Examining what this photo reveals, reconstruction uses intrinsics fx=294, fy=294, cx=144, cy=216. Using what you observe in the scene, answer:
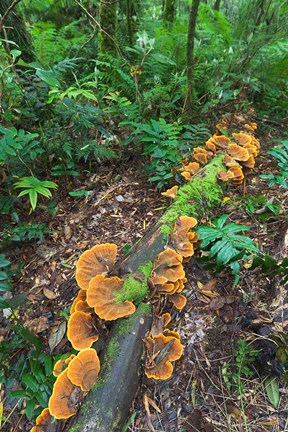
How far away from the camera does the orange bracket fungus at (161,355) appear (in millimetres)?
2146

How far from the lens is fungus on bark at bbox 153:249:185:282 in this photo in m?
2.48

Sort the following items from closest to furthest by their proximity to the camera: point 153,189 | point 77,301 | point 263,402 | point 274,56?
point 263,402 < point 77,301 < point 153,189 < point 274,56

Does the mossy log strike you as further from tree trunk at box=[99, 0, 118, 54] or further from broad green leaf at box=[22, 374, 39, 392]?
tree trunk at box=[99, 0, 118, 54]

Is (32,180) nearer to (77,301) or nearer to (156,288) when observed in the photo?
(77,301)

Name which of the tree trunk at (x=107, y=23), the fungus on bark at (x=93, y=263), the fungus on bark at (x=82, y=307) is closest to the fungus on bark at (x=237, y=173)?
the fungus on bark at (x=93, y=263)

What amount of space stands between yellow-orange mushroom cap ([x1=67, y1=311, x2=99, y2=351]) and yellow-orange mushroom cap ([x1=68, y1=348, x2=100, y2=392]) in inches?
5.9

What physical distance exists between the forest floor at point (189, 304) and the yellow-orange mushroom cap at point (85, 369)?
1.42 feet

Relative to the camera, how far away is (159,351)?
221cm

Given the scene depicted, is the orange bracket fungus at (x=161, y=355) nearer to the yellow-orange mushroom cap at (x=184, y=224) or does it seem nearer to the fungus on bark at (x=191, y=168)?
the yellow-orange mushroom cap at (x=184, y=224)

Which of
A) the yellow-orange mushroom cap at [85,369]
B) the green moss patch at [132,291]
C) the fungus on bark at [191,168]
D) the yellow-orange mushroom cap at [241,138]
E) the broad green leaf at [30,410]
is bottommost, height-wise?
the broad green leaf at [30,410]

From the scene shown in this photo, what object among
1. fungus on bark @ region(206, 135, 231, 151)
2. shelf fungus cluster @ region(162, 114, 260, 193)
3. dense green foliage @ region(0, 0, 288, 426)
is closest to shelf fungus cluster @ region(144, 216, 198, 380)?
dense green foliage @ region(0, 0, 288, 426)

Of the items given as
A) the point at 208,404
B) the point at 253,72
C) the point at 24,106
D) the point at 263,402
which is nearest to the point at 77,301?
the point at 208,404

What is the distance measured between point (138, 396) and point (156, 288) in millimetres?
807

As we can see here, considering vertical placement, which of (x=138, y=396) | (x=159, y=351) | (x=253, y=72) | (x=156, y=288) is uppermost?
(x=253, y=72)
